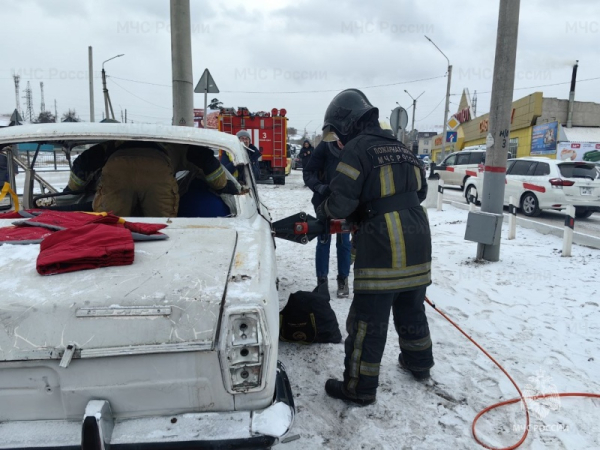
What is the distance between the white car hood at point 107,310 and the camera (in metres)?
1.45

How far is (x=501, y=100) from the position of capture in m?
5.25

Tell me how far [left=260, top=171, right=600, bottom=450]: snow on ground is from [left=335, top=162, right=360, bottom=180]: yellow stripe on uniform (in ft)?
4.69

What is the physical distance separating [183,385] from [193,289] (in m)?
0.35

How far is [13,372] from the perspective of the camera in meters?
1.45

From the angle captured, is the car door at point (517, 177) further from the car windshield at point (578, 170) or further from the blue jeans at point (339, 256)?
the blue jeans at point (339, 256)

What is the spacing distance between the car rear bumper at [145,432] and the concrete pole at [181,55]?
18.8ft

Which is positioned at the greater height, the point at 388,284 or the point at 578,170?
the point at 578,170

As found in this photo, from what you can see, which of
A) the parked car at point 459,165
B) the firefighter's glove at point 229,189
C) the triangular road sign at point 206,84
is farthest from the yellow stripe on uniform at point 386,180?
the parked car at point 459,165

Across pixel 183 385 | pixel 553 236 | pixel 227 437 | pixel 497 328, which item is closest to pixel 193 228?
pixel 183 385

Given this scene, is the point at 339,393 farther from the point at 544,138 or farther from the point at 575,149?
the point at 544,138

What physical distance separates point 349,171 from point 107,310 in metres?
1.48

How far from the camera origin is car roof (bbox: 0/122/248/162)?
8.99 ft

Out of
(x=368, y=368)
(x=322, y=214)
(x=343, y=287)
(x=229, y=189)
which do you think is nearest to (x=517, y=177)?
(x=343, y=287)

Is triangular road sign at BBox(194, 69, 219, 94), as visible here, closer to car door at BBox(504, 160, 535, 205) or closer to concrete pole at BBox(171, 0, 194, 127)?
concrete pole at BBox(171, 0, 194, 127)
